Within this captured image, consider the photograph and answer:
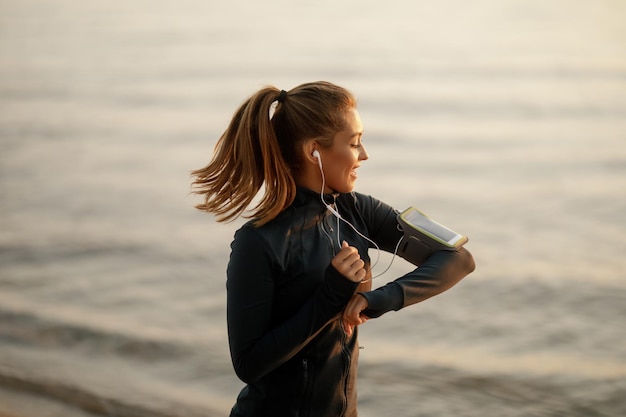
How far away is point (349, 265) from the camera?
1836 millimetres

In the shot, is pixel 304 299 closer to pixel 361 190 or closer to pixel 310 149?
pixel 310 149

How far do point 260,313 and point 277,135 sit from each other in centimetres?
41

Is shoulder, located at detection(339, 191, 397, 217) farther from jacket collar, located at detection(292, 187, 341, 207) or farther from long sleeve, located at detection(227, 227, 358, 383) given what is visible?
long sleeve, located at detection(227, 227, 358, 383)

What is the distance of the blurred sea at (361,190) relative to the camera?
12.6ft

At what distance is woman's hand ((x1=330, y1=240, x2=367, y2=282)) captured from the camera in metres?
1.84

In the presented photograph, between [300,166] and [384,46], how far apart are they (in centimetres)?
769

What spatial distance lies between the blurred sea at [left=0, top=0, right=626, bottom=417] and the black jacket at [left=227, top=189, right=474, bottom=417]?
5.41 ft

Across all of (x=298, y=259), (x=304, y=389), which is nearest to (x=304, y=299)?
(x=298, y=259)

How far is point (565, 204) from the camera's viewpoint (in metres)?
5.61

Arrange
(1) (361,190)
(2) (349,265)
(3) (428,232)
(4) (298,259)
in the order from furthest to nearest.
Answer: (1) (361,190)
(3) (428,232)
(4) (298,259)
(2) (349,265)

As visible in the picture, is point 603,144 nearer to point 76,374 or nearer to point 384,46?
point 384,46

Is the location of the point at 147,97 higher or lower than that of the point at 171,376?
higher

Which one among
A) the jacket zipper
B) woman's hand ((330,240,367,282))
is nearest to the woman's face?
woman's hand ((330,240,367,282))

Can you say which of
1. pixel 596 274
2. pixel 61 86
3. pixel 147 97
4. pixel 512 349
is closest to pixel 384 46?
pixel 147 97
